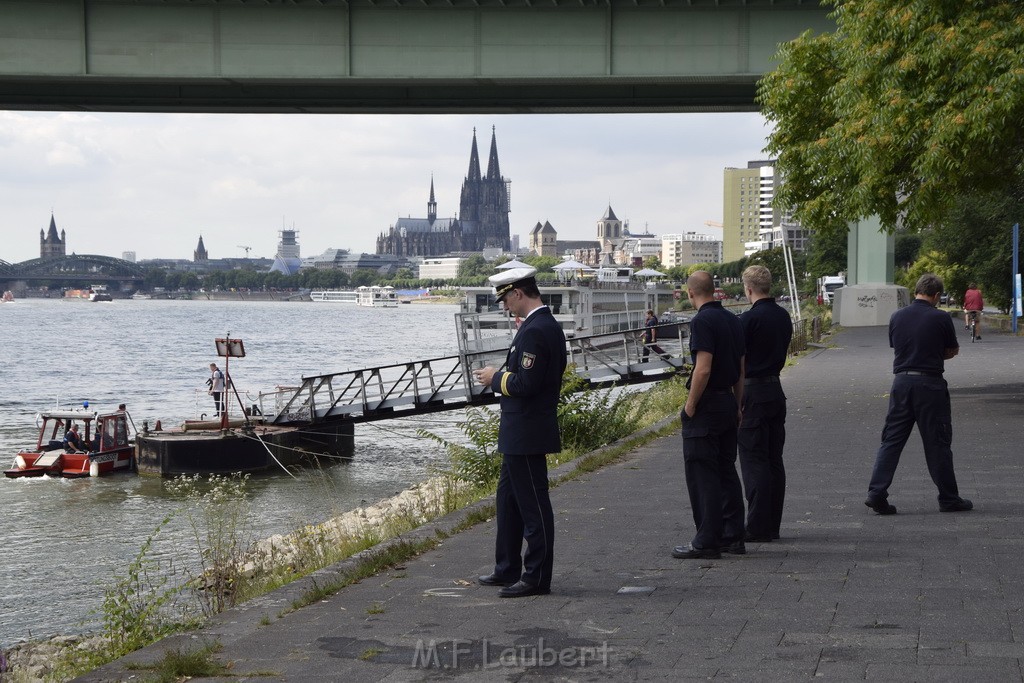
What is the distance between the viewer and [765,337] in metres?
8.01

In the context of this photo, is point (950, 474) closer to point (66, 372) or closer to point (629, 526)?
point (629, 526)

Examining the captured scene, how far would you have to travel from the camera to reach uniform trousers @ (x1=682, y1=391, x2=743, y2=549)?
745 cm

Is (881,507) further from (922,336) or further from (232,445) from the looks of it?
(232,445)

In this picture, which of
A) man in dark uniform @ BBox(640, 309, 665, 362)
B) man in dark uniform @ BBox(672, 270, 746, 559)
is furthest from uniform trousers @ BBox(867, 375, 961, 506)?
man in dark uniform @ BBox(640, 309, 665, 362)

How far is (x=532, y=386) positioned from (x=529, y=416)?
20cm

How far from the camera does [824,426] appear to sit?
16062 mm

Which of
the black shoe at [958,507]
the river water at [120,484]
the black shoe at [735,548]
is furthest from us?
the river water at [120,484]

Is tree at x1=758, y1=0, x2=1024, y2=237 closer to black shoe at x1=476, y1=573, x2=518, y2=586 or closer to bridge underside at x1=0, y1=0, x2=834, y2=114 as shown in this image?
bridge underside at x1=0, y1=0, x2=834, y2=114

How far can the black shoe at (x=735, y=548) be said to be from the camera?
25.3 feet

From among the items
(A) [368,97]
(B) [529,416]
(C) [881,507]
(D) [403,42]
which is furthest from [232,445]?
(B) [529,416]

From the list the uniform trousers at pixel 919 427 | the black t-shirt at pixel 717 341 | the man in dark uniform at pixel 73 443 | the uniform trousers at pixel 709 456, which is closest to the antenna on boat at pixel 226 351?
the man in dark uniform at pixel 73 443

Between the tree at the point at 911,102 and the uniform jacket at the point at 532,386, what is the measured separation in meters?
10.1

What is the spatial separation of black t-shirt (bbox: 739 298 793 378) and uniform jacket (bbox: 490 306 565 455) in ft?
6.27

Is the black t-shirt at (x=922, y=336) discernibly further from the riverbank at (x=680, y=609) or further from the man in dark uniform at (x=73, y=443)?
the man in dark uniform at (x=73, y=443)
